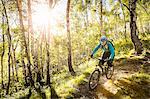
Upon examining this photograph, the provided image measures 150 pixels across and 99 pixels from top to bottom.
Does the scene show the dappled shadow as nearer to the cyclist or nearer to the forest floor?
the forest floor

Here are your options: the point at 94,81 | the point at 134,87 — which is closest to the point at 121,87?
the point at 134,87

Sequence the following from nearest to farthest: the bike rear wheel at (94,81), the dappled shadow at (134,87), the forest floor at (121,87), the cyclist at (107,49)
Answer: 1. the dappled shadow at (134,87)
2. the forest floor at (121,87)
3. the cyclist at (107,49)
4. the bike rear wheel at (94,81)

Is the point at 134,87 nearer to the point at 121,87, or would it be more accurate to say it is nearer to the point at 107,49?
the point at 121,87

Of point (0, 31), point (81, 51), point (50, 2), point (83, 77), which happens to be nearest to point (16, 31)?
point (0, 31)

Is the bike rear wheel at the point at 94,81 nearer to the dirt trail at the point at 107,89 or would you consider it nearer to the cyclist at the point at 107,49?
the dirt trail at the point at 107,89

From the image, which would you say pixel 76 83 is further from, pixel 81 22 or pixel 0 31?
pixel 81 22

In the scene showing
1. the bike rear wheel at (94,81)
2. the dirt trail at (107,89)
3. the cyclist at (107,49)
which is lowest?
the dirt trail at (107,89)

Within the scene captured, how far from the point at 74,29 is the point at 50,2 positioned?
41.8m

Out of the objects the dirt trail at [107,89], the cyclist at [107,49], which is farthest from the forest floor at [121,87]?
the cyclist at [107,49]

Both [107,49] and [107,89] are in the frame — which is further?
[107,49]

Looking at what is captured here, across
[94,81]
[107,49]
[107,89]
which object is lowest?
[107,89]

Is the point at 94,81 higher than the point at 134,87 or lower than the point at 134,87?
higher

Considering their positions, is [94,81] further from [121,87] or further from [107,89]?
[121,87]

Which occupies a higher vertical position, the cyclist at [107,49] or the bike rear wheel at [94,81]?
the cyclist at [107,49]
